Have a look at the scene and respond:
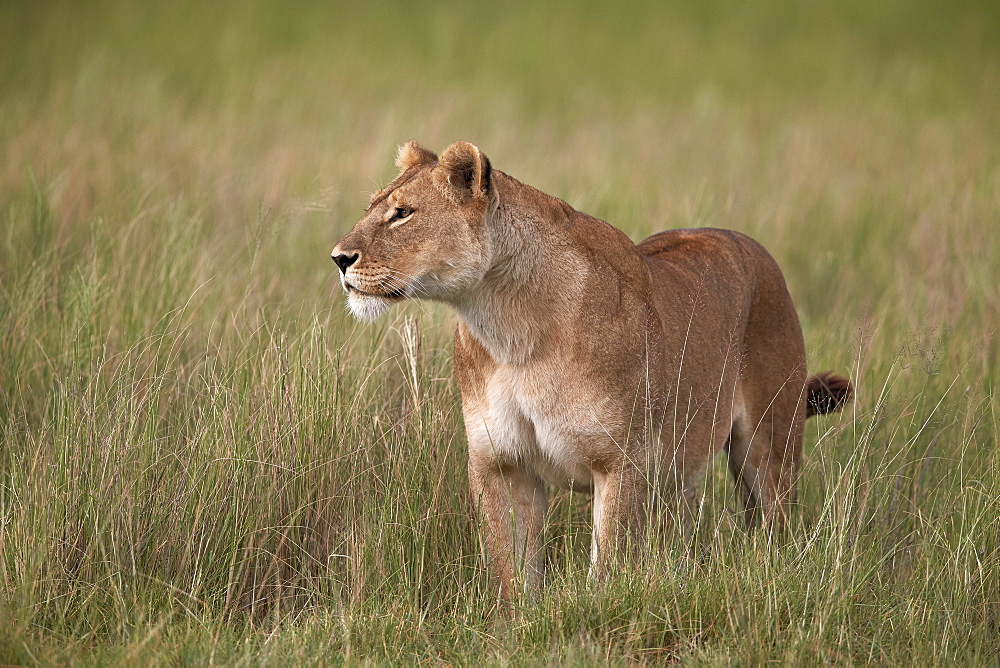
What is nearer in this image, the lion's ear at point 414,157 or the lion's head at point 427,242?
the lion's head at point 427,242

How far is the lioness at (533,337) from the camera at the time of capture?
4102 mm

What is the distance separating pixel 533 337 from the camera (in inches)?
165

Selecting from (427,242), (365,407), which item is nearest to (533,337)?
(427,242)

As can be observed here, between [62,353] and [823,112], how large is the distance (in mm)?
11706

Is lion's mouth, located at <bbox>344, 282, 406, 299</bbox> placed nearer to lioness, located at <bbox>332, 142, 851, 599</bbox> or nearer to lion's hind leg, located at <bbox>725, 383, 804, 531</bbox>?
lioness, located at <bbox>332, 142, 851, 599</bbox>

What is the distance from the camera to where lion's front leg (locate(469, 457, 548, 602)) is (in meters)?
4.32

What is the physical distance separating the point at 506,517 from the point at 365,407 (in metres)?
0.95

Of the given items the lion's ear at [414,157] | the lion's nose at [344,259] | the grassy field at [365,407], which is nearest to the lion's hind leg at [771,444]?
the grassy field at [365,407]

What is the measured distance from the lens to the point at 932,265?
841 cm

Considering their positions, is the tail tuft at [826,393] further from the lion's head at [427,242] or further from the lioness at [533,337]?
the lion's head at [427,242]

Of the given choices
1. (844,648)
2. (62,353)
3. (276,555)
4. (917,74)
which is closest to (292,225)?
(62,353)

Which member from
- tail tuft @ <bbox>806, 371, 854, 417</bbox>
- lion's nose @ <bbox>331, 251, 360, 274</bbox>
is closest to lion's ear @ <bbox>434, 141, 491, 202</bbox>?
lion's nose @ <bbox>331, 251, 360, 274</bbox>

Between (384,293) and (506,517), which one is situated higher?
(384,293)

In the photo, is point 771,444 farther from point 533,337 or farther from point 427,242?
point 427,242
